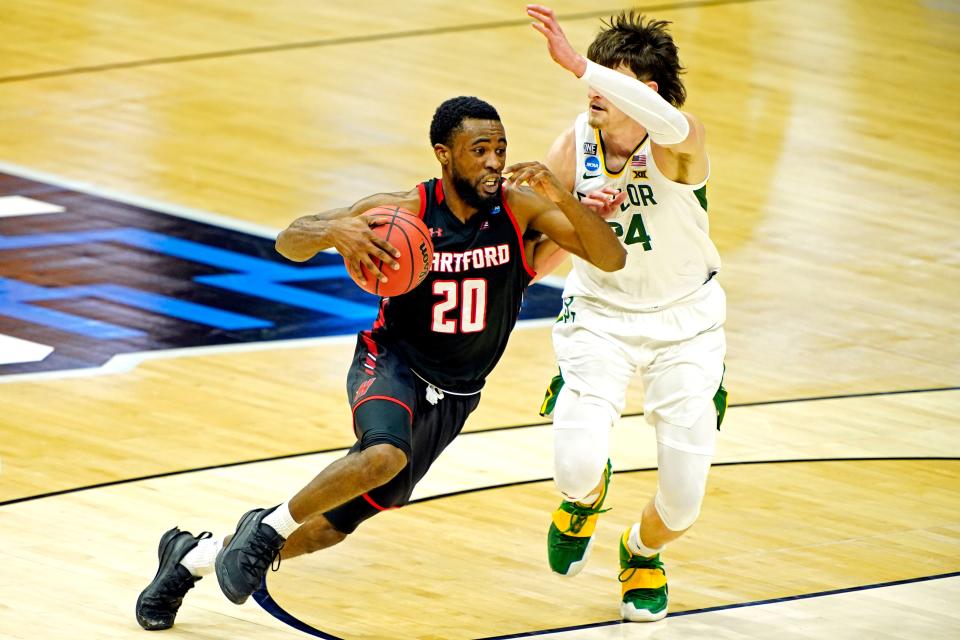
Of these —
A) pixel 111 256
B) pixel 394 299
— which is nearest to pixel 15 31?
pixel 111 256

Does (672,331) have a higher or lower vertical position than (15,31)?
higher

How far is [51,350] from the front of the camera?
9.35 meters

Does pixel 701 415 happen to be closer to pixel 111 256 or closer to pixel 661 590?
pixel 661 590

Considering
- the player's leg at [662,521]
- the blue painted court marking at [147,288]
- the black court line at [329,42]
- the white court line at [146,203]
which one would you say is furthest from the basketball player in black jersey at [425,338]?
the black court line at [329,42]

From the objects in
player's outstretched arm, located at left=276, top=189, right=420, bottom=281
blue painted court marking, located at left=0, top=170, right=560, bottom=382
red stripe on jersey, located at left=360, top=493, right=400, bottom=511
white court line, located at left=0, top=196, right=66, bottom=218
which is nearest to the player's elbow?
player's outstretched arm, located at left=276, top=189, right=420, bottom=281

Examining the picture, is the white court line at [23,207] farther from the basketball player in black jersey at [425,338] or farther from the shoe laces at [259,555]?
the shoe laces at [259,555]

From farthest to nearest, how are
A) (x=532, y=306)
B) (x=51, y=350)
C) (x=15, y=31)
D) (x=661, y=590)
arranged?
(x=15, y=31), (x=532, y=306), (x=51, y=350), (x=661, y=590)

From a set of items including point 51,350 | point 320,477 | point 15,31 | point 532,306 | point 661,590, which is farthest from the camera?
point 15,31

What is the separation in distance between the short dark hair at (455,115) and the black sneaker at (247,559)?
58.2 inches

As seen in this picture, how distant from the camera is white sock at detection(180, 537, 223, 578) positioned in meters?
6.23

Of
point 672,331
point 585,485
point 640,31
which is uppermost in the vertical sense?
point 640,31

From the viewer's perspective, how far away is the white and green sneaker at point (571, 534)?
6.61 m

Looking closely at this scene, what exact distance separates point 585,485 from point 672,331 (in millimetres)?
654

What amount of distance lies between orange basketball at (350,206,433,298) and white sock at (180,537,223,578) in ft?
3.54
